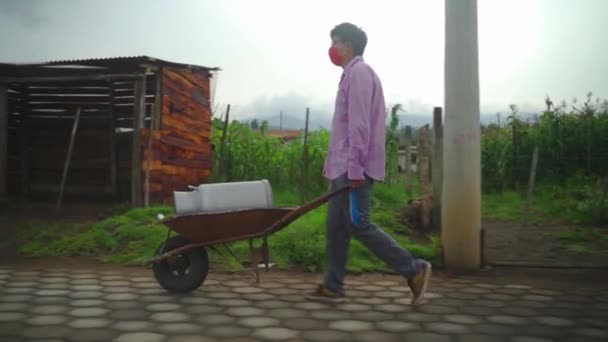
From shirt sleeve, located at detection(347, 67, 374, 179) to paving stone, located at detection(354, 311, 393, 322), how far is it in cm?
82

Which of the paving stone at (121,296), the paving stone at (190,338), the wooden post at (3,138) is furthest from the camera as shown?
the wooden post at (3,138)

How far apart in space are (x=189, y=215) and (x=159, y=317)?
2.28 feet

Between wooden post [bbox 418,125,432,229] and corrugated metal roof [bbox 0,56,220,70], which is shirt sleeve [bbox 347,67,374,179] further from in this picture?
corrugated metal roof [bbox 0,56,220,70]

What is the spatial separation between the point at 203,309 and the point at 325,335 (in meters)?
0.90

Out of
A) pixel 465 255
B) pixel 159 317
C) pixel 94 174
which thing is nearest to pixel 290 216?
pixel 159 317

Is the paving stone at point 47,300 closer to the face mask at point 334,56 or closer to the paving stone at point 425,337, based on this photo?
the paving stone at point 425,337

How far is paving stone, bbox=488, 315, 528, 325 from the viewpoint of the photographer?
3.16 metres

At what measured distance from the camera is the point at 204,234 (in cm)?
375

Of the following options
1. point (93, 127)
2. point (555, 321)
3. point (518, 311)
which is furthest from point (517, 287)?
point (93, 127)

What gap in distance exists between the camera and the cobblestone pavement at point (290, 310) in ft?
9.55

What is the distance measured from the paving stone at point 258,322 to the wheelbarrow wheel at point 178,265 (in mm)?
822

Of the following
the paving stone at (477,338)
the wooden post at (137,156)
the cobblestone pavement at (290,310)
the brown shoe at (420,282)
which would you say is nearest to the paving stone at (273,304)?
the cobblestone pavement at (290,310)

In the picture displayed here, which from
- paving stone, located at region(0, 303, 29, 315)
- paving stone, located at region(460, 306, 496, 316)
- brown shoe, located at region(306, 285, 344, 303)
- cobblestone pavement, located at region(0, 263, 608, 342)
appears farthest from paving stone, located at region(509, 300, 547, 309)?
paving stone, located at region(0, 303, 29, 315)

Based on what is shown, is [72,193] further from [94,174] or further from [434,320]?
[434,320]
